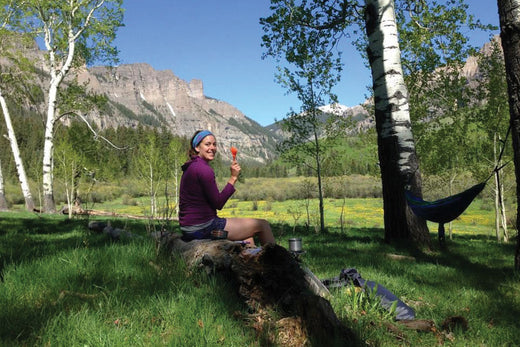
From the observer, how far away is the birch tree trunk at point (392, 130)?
6.81m

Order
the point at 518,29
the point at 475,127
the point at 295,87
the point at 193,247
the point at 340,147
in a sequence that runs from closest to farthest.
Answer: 1. the point at 193,247
2. the point at 518,29
3. the point at 295,87
4. the point at 340,147
5. the point at 475,127

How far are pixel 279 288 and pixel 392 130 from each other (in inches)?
213

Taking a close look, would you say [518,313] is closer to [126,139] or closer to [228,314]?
[228,314]

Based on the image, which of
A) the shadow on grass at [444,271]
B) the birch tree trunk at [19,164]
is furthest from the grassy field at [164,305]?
the birch tree trunk at [19,164]

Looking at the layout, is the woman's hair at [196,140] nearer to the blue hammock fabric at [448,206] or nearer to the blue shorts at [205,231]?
the blue shorts at [205,231]

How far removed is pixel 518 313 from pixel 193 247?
3.46 metres

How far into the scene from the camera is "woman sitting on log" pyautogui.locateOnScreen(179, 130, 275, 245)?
13.7 ft

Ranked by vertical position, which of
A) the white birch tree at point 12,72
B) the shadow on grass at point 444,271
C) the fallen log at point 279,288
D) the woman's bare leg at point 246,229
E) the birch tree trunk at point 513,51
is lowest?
the shadow on grass at point 444,271

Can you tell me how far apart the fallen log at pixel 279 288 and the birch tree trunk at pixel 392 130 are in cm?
460

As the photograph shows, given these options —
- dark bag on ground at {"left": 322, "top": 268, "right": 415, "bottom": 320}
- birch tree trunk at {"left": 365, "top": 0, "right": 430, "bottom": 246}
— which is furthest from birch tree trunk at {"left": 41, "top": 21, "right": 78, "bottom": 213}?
dark bag on ground at {"left": 322, "top": 268, "right": 415, "bottom": 320}

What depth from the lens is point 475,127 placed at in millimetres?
23234

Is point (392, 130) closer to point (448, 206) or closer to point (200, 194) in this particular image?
point (448, 206)

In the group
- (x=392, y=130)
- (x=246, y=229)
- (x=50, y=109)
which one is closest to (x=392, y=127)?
(x=392, y=130)

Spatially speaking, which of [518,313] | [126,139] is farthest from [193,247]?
[126,139]
